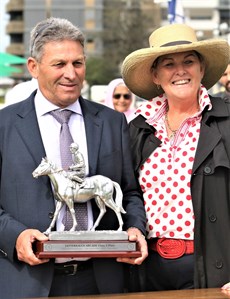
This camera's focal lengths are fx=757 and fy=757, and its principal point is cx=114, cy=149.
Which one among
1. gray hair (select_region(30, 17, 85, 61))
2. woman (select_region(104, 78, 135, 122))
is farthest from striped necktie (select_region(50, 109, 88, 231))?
woman (select_region(104, 78, 135, 122))

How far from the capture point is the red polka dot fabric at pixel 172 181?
3.76 metres

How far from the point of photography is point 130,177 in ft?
12.5

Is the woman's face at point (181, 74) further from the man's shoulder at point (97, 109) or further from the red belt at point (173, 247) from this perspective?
the red belt at point (173, 247)

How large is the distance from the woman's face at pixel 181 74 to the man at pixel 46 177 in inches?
18.6

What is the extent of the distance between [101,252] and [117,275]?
0.33 m

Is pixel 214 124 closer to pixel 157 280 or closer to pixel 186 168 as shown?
pixel 186 168

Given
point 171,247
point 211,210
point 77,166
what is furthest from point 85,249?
point 211,210

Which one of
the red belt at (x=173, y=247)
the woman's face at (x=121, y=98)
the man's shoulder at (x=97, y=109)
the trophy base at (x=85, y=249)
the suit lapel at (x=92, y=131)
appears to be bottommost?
the red belt at (x=173, y=247)

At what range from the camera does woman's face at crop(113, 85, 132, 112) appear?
854 centimetres

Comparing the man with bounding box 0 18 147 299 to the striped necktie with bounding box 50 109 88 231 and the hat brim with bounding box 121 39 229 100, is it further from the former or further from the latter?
the hat brim with bounding box 121 39 229 100

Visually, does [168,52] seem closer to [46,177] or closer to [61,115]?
[61,115]

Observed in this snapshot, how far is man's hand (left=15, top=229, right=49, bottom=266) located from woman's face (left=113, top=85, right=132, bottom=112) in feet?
17.1

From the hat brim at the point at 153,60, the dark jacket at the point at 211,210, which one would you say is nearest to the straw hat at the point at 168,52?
the hat brim at the point at 153,60

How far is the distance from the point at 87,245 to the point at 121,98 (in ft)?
17.4
